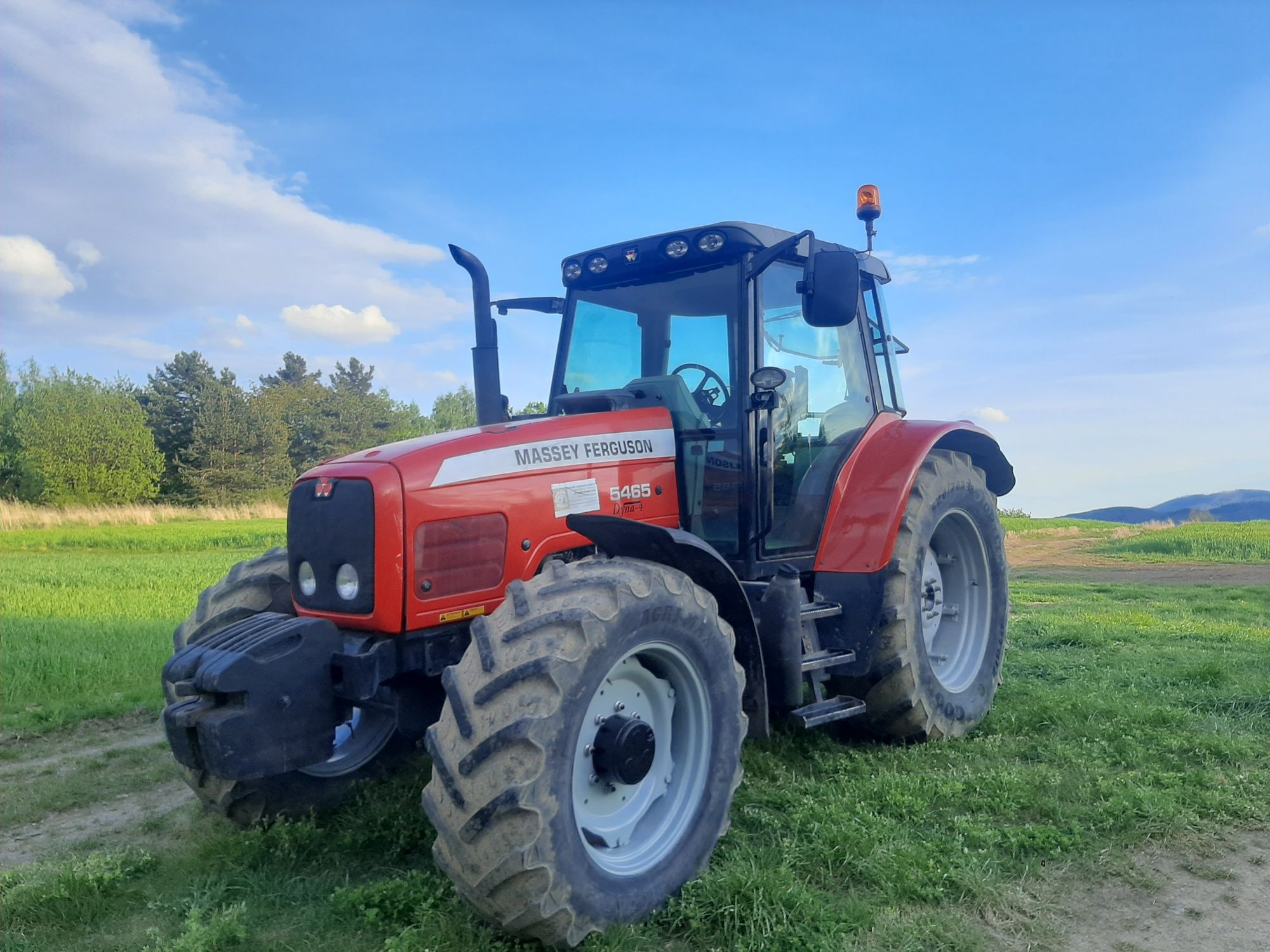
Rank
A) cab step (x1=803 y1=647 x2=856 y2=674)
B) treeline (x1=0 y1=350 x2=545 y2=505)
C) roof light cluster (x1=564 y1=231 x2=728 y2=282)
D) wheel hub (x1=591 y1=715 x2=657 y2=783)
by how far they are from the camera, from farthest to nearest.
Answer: treeline (x1=0 y1=350 x2=545 y2=505)
roof light cluster (x1=564 y1=231 x2=728 y2=282)
cab step (x1=803 y1=647 x2=856 y2=674)
wheel hub (x1=591 y1=715 x2=657 y2=783)

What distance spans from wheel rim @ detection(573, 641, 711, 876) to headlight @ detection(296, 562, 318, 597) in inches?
47.8

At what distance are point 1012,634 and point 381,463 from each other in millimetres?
6299

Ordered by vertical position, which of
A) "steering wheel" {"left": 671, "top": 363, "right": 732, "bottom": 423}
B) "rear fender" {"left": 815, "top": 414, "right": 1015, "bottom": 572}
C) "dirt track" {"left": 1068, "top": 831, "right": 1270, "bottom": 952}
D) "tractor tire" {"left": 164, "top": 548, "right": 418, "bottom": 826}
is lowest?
"dirt track" {"left": 1068, "top": 831, "right": 1270, "bottom": 952}

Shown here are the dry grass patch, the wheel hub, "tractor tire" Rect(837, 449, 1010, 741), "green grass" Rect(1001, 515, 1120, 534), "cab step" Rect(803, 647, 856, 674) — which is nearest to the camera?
the wheel hub

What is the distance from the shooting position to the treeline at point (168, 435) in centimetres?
4153

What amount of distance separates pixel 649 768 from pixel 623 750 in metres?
0.18

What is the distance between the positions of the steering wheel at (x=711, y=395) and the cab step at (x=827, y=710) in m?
1.41

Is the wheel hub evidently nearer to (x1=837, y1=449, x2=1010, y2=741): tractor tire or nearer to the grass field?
the grass field

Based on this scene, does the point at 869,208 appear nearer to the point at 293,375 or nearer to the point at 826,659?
the point at 826,659

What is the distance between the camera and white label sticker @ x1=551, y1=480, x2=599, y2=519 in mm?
3693

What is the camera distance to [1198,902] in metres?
3.11

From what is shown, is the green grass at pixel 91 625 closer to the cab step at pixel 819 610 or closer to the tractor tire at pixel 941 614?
the cab step at pixel 819 610

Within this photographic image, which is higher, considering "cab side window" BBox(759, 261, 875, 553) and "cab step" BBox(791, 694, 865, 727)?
"cab side window" BBox(759, 261, 875, 553)

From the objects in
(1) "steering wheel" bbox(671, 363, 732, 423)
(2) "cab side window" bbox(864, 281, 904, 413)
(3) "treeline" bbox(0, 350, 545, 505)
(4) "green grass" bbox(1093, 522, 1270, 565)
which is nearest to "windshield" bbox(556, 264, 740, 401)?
(1) "steering wheel" bbox(671, 363, 732, 423)
